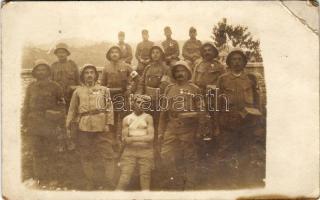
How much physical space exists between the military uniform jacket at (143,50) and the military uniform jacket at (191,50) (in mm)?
198

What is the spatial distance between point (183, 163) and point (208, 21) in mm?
826

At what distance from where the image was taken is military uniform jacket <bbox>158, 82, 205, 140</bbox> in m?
2.59

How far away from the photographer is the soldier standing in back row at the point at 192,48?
2588 millimetres

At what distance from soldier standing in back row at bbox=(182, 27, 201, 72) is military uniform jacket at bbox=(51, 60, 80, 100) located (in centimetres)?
63

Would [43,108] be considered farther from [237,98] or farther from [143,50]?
[237,98]

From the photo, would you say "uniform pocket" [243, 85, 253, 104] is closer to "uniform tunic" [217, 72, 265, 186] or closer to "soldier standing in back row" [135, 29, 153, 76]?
"uniform tunic" [217, 72, 265, 186]

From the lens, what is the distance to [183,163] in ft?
8.50

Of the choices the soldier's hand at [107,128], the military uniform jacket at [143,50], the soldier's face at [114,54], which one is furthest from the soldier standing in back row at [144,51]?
the soldier's hand at [107,128]

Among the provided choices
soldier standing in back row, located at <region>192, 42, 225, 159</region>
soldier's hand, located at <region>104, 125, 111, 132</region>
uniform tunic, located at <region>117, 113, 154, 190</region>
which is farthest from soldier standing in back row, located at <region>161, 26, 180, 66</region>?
soldier's hand, located at <region>104, 125, 111, 132</region>

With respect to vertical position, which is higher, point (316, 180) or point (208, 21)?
point (208, 21)

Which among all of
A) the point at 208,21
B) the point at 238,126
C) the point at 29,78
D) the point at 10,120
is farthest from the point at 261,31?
the point at 10,120

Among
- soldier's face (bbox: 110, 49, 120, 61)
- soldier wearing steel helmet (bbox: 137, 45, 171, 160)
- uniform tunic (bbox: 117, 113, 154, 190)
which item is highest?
soldier's face (bbox: 110, 49, 120, 61)

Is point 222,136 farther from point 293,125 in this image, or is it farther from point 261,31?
point 261,31

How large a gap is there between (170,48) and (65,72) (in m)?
0.62
